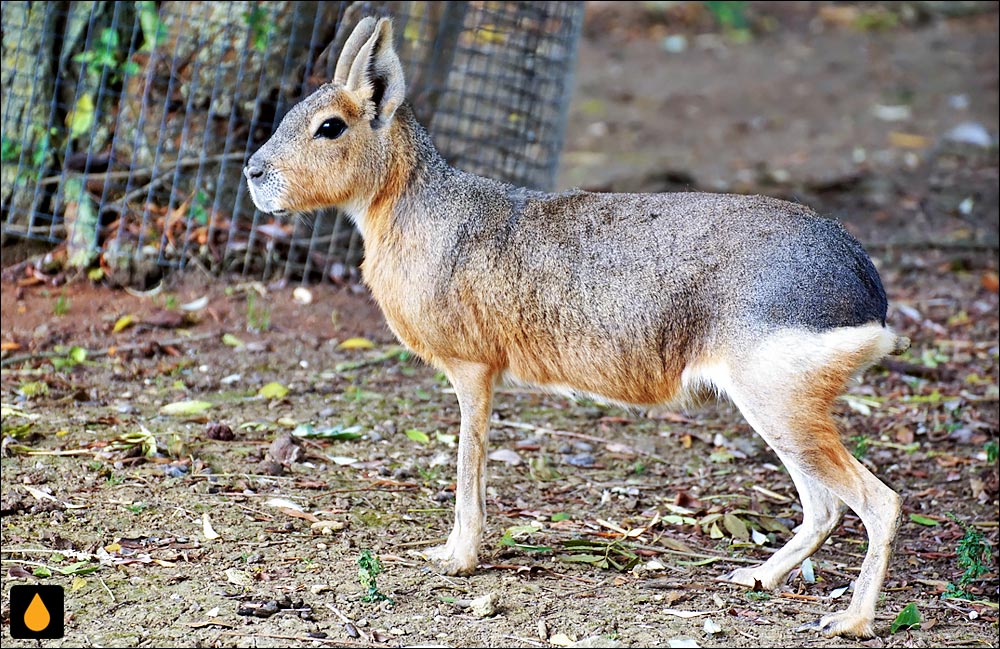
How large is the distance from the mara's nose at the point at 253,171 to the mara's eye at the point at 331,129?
21 centimetres

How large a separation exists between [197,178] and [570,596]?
11.1 feet

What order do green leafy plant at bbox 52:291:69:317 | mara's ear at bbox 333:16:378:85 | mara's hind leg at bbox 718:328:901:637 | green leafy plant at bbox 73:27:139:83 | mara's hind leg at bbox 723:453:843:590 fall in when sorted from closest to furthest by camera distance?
1. mara's hind leg at bbox 718:328:901:637
2. mara's hind leg at bbox 723:453:843:590
3. mara's ear at bbox 333:16:378:85
4. green leafy plant at bbox 52:291:69:317
5. green leafy plant at bbox 73:27:139:83

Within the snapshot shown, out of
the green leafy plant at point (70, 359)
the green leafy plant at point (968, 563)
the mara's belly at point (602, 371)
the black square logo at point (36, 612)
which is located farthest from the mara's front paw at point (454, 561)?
the green leafy plant at point (70, 359)

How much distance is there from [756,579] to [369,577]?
123 centimetres

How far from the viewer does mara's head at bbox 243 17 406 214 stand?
398cm

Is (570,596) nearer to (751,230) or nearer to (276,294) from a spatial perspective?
(751,230)

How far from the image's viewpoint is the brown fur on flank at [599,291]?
358 centimetres

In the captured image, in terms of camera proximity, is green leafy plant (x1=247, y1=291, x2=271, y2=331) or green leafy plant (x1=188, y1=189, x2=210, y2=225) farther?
green leafy plant (x1=188, y1=189, x2=210, y2=225)

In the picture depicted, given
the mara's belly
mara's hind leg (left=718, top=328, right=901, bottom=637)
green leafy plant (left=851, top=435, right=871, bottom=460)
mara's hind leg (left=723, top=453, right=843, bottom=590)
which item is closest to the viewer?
mara's hind leg (left=718, top=328, right=901, bottom=637)

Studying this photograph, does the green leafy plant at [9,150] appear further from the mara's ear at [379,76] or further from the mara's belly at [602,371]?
the mara's belly at [602,371]

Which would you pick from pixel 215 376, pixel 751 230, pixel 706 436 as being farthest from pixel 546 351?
pixel 215 376

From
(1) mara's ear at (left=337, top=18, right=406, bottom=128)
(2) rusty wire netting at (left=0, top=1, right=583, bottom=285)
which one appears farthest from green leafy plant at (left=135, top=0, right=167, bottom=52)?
(1) mara's ear at (left=337, top=18, right=406, bottom=128)

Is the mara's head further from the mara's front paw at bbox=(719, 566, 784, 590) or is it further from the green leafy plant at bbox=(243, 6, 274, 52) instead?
the green leafy plant at bbox=(243, 6, 274, 52)

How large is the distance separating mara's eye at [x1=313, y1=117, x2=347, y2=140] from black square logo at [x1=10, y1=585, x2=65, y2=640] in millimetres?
1599
